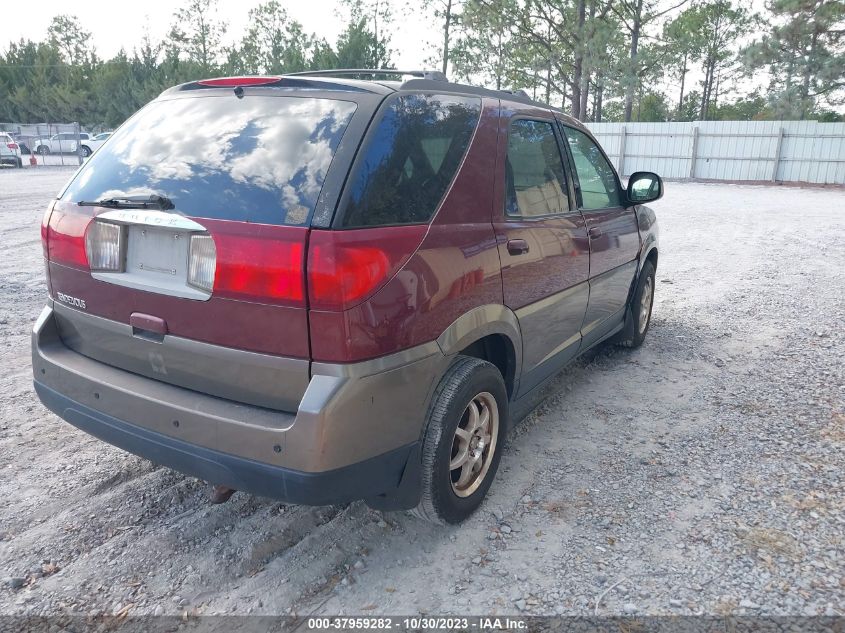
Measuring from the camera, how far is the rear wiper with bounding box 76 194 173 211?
242cm

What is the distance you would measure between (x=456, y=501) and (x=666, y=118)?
57347 millimetres

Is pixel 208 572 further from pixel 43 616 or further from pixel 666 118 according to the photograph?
pixel 666 118

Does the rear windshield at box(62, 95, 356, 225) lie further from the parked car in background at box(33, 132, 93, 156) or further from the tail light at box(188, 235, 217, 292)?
the parked car in background at box(33, 132, 93, 156)

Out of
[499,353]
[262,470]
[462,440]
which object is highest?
[499,353]

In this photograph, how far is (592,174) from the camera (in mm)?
4207

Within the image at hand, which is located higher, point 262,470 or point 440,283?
point 440,283

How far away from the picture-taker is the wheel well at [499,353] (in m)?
3.05

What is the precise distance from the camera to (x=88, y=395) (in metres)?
2.65

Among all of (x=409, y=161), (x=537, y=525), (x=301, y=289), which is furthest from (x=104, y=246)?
(x=537, y=525)

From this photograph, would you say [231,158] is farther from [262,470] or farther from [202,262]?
[262,470]

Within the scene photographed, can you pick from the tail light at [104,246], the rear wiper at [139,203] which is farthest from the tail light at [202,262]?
the tail light at [104,246]

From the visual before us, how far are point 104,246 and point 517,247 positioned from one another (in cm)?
178

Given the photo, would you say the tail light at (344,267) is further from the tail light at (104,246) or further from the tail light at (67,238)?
the tail light at (67,238)

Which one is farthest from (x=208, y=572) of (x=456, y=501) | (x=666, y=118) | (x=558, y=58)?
(x=666, y=118)
